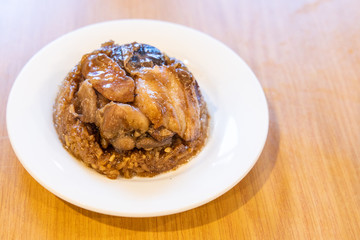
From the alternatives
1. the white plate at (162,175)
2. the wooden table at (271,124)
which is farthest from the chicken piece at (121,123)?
the wooden table at (271,124)

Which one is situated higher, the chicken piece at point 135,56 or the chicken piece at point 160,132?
the chicken piece at point 135,56

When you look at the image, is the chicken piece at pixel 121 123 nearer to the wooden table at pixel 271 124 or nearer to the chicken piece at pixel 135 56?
the chicken piece at pixel 135 56

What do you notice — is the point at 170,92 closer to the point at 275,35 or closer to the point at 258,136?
the point at 258,136

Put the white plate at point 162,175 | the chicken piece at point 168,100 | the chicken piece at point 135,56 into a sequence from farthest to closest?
the chicken piece at point 135,56 → the chicken piece at point 168,100 → the white plate at point 162,175

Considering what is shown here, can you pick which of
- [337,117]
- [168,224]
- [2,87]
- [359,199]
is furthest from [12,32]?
[359,199]

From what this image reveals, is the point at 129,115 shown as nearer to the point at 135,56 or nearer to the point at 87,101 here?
the point at 87,101

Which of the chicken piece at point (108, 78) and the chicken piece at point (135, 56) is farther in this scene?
the chicken piece at point (135, 56)

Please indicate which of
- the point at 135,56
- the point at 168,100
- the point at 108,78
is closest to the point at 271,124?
the point at 168,100
